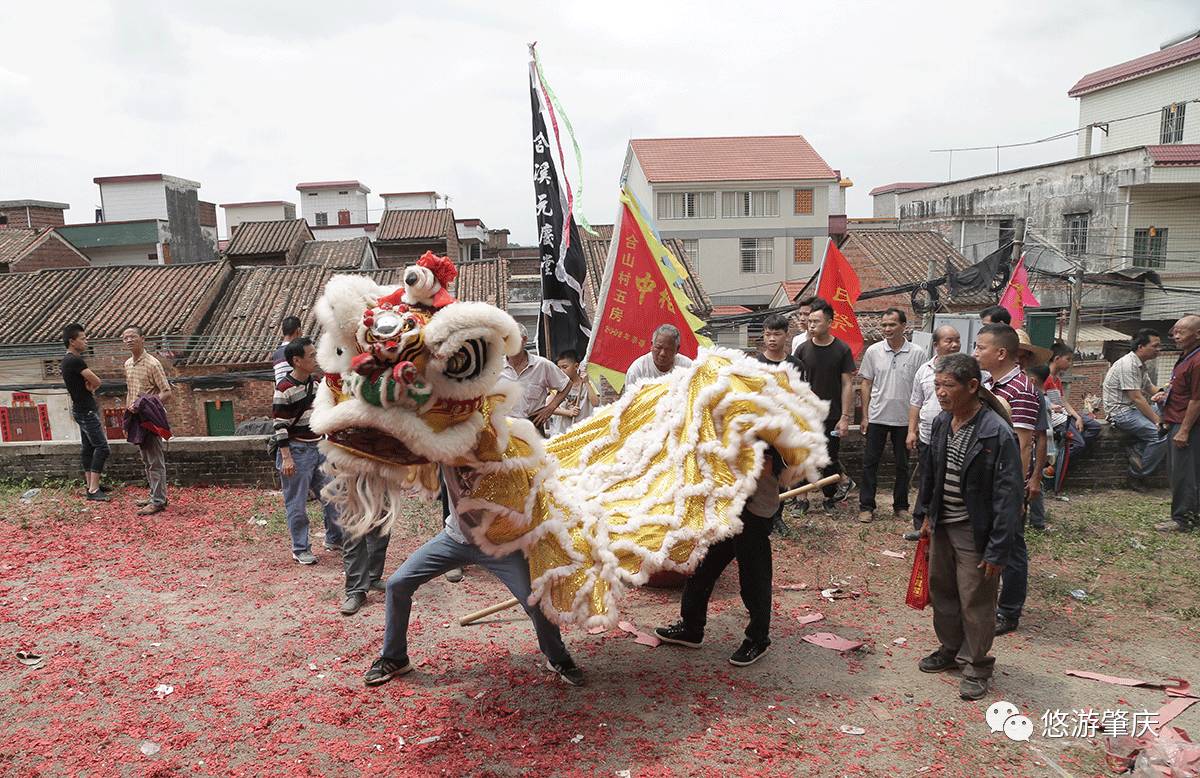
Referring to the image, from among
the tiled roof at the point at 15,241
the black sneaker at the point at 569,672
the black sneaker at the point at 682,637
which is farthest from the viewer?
the tiled roof at the point at 15,241

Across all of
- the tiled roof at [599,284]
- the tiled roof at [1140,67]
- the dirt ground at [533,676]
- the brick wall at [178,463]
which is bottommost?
the dirt ground at [533,676]

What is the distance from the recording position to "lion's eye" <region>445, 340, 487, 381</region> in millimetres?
3193

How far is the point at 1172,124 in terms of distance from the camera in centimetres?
2777

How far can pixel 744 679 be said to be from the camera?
13.5 ft

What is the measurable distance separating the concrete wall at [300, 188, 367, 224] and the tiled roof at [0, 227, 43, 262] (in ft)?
60.4

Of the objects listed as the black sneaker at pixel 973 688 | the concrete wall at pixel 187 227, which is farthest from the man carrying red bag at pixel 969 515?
the concrete wall at pixel 187 227

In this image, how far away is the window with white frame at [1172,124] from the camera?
27.5 m

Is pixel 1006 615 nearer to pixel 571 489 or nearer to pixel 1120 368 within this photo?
pixel 571 489

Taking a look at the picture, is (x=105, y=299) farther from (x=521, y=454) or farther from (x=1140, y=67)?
(x=1140, y=67)

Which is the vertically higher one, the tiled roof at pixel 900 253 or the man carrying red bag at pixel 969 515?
the tiled roof at pixel 900 253

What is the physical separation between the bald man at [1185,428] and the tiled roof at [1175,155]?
75.3 ft

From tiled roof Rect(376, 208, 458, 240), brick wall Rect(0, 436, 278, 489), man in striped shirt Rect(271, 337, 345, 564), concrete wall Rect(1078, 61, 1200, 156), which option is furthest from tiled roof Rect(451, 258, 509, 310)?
concrete wall Rect(1078, 61, 1200, 156)

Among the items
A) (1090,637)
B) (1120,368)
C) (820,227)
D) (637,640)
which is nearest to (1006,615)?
(1090,637)

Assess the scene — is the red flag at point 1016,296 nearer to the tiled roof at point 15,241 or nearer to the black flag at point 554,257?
the black flag at point 554,257
